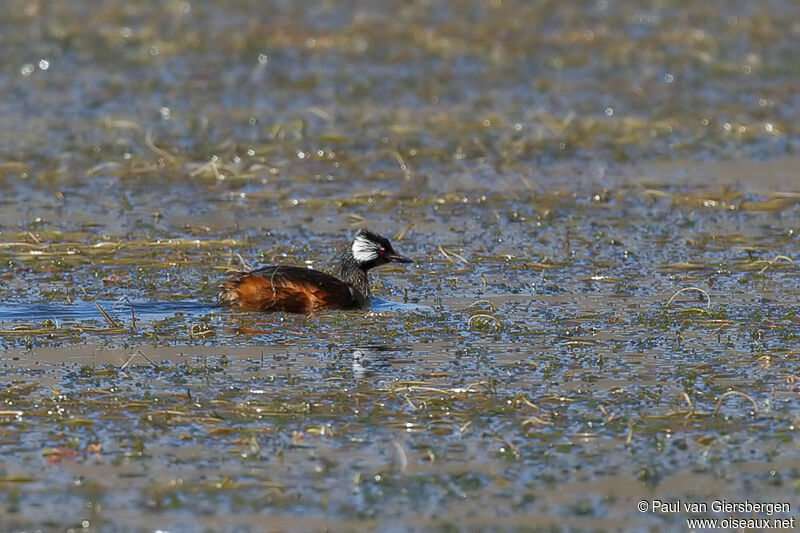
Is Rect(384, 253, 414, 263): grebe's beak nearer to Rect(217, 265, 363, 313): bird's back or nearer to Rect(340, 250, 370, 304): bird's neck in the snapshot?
Rect(340, 250, 370, 304): bird's neck

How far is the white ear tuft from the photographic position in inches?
451

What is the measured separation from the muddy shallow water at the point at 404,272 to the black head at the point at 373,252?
0.27 meters

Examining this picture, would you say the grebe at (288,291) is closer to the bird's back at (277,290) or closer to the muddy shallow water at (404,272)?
the bird's back at (277,290)

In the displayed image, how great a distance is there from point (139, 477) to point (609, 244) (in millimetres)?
6386

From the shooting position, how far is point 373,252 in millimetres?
11445

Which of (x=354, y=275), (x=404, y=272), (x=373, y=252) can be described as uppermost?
(x=373, y=252)

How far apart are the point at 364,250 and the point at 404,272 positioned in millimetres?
730

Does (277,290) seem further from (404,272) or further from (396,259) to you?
(404,272)

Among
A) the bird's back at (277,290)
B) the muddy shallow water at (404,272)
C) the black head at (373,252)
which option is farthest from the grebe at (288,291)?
the black head at (373,252)

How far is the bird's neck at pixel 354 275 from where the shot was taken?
11.2m

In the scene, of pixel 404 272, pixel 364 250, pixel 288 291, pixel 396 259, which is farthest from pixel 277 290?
pixel 404 272

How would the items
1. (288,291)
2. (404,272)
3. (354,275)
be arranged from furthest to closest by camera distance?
(404,272), (354,275), (288,291)

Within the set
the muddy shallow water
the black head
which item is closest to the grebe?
the muddy shallow water

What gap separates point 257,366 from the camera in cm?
914
